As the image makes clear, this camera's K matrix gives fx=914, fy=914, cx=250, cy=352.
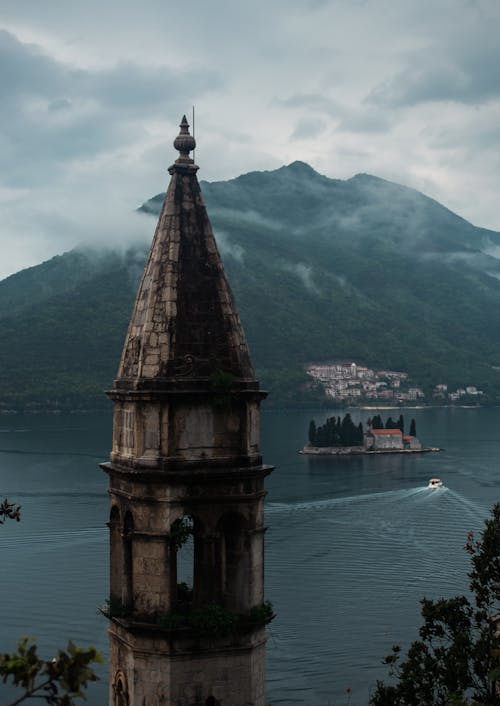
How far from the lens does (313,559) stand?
2960 inches

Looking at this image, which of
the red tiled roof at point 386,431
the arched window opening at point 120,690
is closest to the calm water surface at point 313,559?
the red tiled roof at point 386,431

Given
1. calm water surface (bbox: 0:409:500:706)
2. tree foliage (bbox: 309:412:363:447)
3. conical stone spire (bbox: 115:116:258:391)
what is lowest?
calm water surface (bbox: 0:409:500:706)

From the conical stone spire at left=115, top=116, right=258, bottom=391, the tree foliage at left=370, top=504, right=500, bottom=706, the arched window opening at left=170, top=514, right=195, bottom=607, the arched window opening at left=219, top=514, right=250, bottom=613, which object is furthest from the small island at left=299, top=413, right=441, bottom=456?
the conical stone spire at left=115, top=116, right=258, bottom=391

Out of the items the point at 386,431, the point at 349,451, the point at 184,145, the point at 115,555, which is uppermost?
the point at 184,145

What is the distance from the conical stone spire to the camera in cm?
1094

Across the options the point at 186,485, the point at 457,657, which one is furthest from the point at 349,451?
the point at 186,485

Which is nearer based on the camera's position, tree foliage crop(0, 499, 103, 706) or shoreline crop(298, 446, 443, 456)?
tree foliage crop(0, 499, 103, 706)

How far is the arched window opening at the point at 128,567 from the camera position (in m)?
11.0

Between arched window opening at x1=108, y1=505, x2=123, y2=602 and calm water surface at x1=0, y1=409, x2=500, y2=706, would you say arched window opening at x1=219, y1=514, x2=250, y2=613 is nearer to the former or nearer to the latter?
arched window opening at x1=108, y1=505, x2=123, y2=602

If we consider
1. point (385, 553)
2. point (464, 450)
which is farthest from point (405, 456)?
point (385, 553)

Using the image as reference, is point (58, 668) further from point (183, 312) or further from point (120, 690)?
point (183, 312)

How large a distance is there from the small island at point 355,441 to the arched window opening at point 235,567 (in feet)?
493

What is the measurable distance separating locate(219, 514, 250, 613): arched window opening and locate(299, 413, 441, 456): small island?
493ft

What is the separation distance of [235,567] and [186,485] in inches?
52.8
